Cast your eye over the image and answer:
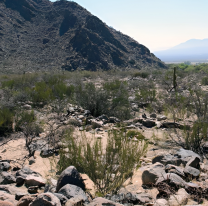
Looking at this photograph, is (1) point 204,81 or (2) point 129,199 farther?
(1) point 204,81

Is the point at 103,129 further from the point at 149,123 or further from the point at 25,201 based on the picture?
the point at 25,201

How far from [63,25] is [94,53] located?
16.7m

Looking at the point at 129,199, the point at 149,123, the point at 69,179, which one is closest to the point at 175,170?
the point at 129,199

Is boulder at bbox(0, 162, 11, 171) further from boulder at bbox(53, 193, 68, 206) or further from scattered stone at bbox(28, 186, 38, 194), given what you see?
boulder at bbox(53, 193, 68, 206)

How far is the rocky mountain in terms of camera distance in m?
46.7

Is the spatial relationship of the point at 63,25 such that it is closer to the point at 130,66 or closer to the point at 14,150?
the point at 130,66

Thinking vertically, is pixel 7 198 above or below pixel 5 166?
above

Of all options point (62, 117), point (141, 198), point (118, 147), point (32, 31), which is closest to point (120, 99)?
point (62, 117)

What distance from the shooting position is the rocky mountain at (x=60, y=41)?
153ft

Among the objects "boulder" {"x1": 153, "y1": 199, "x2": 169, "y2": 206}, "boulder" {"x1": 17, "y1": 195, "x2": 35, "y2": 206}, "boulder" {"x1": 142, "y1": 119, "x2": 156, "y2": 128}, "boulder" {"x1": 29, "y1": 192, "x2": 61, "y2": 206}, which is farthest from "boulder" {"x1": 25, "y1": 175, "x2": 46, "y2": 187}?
"boulder" {"x1": 142, "y1": 119, "x2": 156, "y2": 128}

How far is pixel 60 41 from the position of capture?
54.8m

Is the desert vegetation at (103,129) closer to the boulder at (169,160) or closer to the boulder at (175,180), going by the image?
the boulder at (175,180)

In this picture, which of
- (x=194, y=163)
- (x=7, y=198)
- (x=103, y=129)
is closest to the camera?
(x=7, y=198)

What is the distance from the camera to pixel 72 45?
52531 millimetres
